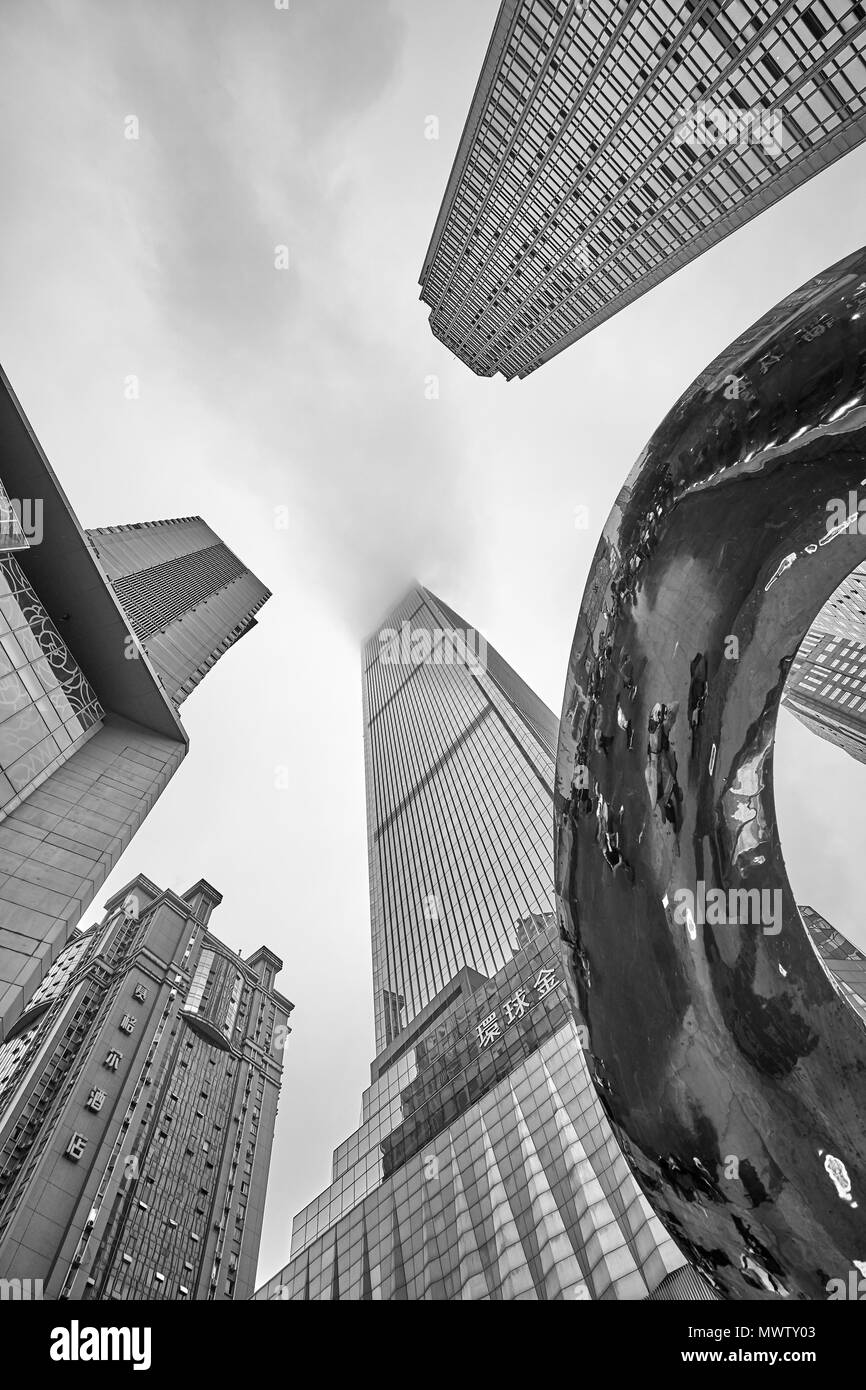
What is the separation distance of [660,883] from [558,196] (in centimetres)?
8493

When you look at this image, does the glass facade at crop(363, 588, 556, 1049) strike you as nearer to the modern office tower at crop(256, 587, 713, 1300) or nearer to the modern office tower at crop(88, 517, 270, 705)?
the modern office tower at crop(256, 587, 713, 1300)

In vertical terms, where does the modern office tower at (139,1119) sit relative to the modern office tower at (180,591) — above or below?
below

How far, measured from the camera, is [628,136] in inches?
2309

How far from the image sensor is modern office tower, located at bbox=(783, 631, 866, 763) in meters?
55.7

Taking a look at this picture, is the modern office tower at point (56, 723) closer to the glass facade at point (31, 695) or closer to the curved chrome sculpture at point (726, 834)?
the glass facade at point (31, 695)

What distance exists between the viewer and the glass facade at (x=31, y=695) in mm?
16531

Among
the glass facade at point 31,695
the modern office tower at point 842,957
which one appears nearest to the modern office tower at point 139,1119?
the glass facade at point 31,695

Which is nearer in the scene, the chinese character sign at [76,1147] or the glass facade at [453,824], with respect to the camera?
the chinese character sign at [76,1147]

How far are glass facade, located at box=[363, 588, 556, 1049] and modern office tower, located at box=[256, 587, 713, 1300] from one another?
14.3 inches

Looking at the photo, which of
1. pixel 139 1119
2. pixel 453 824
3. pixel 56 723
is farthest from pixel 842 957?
pixel 56 723

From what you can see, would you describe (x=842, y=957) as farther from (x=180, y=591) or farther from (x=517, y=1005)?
(x=180, y=591)

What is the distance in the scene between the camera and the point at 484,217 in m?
78.0

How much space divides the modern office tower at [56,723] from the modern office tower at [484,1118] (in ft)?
41.0
